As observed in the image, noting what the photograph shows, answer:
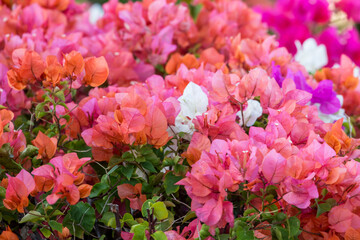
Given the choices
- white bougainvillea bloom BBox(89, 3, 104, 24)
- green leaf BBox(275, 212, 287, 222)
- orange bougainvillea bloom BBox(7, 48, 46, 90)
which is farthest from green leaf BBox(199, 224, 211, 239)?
white bougainvillea bloom BBox(89, 3, 104, 24)

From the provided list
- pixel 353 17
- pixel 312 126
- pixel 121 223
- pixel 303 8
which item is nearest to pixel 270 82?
pixel 312 126

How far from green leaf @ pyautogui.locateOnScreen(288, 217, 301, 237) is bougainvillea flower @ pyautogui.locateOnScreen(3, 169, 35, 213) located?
1.32ft

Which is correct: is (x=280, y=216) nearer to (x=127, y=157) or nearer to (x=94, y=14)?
(x=127, y=157)

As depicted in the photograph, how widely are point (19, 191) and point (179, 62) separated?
0.57 m

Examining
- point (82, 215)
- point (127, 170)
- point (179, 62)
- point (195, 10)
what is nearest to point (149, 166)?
point (127, 170)

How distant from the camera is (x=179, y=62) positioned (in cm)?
113

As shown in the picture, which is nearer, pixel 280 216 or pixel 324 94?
pixel 280 216

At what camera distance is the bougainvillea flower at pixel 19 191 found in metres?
0.68

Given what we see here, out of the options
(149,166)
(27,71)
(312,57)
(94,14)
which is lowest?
(94,14)

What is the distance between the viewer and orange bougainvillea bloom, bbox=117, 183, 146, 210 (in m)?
0.76

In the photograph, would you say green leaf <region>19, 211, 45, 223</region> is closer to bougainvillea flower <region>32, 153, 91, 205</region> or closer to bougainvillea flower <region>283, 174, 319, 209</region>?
bougainvillea flower <region>32, 153, 91, 205</region>

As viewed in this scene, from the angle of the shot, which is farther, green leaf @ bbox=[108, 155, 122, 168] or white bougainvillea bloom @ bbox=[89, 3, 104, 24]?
white bougainvillea bloom @ bbox=[89, 3, 104, 24]

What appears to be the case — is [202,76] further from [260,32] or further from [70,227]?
[260,32]

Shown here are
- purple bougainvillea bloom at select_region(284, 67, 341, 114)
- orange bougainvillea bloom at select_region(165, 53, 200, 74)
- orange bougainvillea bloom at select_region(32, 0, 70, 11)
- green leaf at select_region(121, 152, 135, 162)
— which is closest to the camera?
green leaf at select_region(121, 152, 135, 162)
